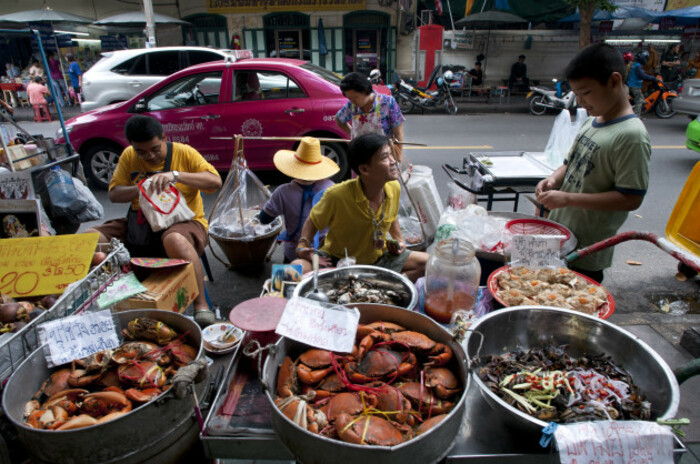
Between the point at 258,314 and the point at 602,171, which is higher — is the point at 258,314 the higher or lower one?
the lower one

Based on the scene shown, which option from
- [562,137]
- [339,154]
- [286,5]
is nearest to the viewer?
[562,137]

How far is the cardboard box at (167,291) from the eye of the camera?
2123mm

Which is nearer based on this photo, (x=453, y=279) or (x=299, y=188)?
(x=453, y=279)

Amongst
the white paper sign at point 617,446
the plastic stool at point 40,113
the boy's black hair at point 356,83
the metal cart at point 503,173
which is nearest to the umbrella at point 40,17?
the plastic stool at point 40,113

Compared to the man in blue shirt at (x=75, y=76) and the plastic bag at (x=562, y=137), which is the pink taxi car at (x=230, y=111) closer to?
the plastic bag at (x=562, y=137)

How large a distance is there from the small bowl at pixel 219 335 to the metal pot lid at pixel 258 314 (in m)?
0.29

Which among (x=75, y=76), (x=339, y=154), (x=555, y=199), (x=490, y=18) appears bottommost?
(x=339, y=154)

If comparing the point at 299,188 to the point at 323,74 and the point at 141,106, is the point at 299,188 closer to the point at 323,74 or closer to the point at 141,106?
the point at 323,74

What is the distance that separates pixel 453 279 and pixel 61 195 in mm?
3211

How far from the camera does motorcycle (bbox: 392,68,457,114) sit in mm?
12422

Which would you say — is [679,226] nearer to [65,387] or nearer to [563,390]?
[563,390]

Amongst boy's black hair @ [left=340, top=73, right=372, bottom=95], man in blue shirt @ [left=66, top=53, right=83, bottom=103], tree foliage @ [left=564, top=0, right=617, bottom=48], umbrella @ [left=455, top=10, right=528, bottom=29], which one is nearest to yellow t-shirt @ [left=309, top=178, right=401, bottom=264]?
boy's black hair @ [left=340, top=73, right=372, bottom=95]

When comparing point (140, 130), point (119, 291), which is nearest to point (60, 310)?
point (119, 291)

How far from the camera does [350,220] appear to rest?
262 centimetres
